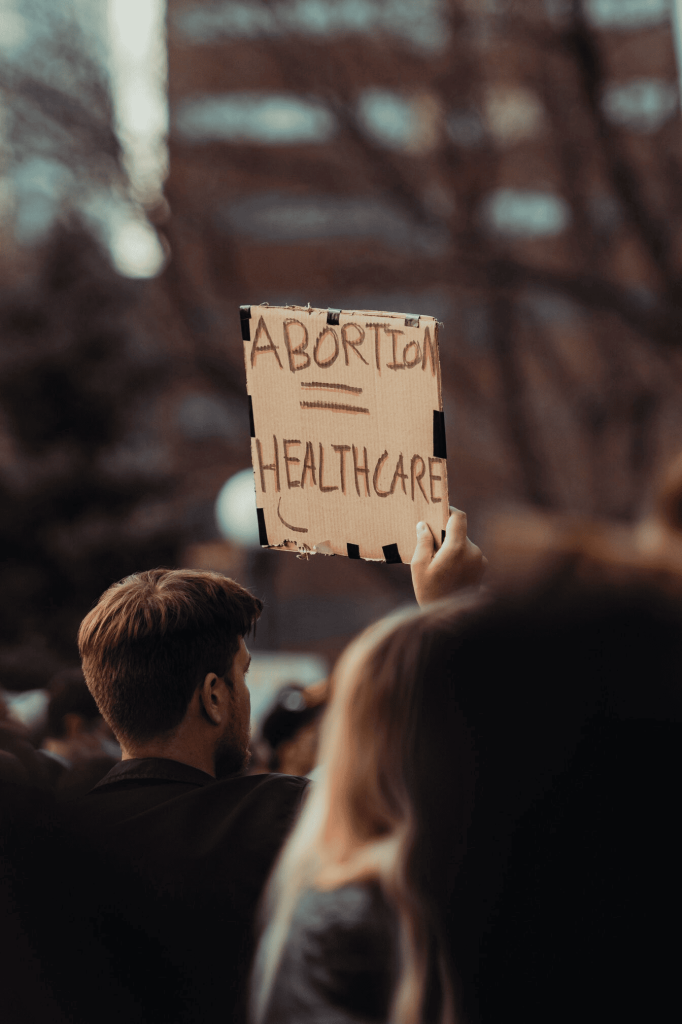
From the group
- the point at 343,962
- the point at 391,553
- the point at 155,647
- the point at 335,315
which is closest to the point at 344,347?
the point at 335,315

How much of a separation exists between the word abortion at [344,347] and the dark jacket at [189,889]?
0.73 meters

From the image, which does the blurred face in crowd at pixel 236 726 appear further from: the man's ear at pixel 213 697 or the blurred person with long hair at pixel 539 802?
the blurred person with long hair at pixel 539 802

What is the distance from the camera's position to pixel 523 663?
1177 mm

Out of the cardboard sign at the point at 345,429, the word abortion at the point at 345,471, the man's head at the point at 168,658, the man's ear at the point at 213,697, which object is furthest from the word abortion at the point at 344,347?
the man's ear at the point at 213,697

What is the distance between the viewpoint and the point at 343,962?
1.14 m

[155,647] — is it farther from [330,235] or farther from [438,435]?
[330,235]

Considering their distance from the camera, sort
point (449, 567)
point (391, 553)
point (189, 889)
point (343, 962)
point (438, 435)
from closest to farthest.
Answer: point (343, 962) → point (189, 889) → point (449, 567) → point (438, 435) → point (391, 553)

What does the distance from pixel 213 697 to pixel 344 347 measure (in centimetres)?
66

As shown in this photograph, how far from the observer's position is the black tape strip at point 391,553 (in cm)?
195

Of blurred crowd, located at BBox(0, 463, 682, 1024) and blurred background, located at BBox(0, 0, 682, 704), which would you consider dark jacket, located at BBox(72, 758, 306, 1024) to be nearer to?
blurred crowd, located at BBox(0, 463, 682, 1024)

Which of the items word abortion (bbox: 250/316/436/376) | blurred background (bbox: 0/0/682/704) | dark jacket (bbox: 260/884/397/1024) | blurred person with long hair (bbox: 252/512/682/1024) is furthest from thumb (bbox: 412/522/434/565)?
blurred background (bbox: 0/0/682/704)

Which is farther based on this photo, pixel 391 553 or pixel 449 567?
pixel 391 553

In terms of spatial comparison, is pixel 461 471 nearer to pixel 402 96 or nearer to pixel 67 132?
pixel 402 96

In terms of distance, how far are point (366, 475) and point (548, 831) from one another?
2.93ft
